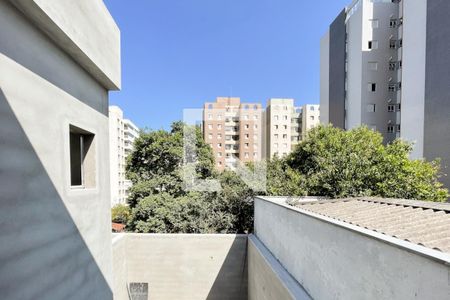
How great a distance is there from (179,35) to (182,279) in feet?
32.9

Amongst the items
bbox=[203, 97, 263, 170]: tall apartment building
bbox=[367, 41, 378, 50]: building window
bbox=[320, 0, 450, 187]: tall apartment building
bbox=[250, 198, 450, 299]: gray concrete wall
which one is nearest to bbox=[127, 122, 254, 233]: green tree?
bbox=[250, 198, 450, 299]: gray concrete wall

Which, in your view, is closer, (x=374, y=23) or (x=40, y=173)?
(x=40, y=173)

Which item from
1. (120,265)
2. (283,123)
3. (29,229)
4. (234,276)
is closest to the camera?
(29,229)

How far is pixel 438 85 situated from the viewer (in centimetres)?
1184

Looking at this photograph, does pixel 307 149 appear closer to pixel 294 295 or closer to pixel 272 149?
pixel 294 295

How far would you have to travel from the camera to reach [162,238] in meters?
6.84

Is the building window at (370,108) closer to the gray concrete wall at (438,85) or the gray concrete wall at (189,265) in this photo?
the gray concrete wall at (438,85)

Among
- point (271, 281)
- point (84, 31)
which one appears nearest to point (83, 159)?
point (84, 31)

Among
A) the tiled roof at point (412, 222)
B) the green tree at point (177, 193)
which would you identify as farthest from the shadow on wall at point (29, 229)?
the green tree at point (177, 193)

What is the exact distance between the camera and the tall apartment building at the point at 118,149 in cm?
3204

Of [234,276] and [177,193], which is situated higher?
[177,193]

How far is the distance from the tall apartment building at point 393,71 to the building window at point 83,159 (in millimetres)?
15832

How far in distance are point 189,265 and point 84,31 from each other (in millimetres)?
6666

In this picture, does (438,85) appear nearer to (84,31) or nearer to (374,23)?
(374,23)
